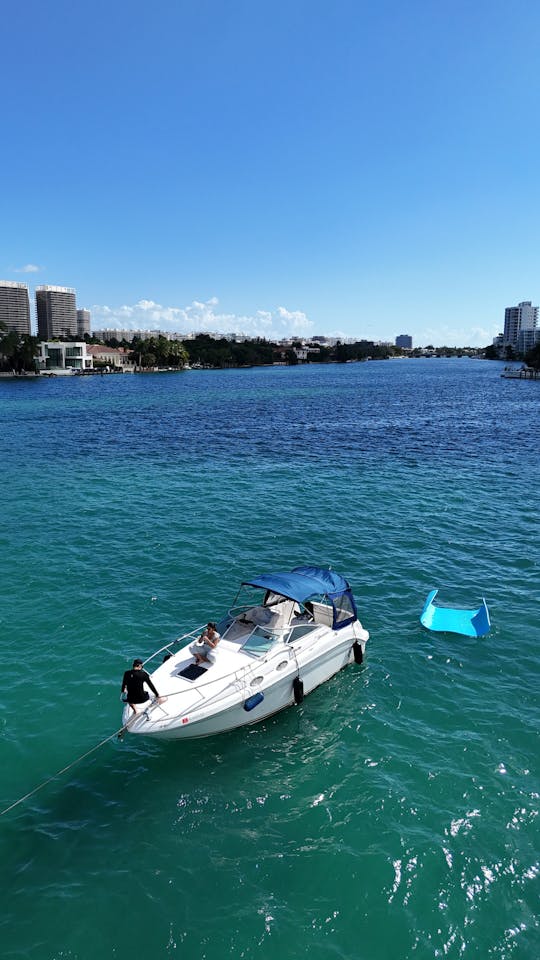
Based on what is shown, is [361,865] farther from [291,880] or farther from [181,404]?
[181,404]

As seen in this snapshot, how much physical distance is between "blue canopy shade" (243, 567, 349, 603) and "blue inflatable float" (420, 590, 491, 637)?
14.9 feet

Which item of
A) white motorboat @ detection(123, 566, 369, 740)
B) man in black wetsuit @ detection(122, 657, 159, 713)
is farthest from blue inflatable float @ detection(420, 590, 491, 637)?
man in black wetsuit @ detection(122, 657, 159, 713)

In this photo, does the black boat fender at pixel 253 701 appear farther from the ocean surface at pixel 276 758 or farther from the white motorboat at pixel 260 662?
the ocean surface at pixel 276 758

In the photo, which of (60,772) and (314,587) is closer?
(60,772)

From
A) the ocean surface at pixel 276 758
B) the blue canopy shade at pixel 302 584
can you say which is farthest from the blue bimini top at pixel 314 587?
the ocean surface at pixel 276 758

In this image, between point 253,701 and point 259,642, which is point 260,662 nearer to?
point 259,642

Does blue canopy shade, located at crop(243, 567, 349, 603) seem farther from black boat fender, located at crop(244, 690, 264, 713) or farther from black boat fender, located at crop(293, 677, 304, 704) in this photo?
black boat fender, located at crop(244, 690, 264, 713)

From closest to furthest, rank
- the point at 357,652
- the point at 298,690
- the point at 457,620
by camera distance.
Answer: the point at 298,690 < the point at 357,652 < the point at 457,620

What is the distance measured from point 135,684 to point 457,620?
41.4 ft

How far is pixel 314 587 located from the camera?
61.9 ft

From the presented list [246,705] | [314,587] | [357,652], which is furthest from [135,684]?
[357,652]

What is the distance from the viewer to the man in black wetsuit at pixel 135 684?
48.6ft

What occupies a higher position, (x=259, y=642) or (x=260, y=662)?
(x=259, y=642)

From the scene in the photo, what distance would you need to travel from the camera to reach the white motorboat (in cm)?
1502
